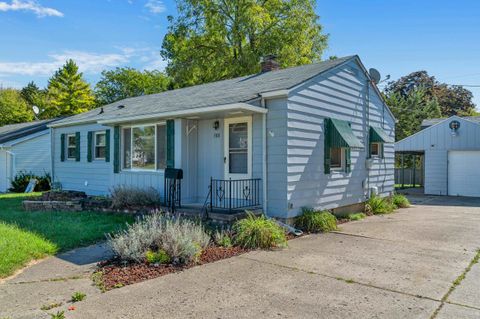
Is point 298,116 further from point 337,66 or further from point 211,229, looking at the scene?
point 211,229

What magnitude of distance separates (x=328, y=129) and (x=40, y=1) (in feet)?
32.6

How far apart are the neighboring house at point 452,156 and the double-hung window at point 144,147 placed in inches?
564

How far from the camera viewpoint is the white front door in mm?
8836

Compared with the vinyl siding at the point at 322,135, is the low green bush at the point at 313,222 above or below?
below

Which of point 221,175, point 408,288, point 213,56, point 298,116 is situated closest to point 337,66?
point 298,116

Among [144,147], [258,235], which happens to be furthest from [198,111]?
[258,235]

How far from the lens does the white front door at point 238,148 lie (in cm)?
884

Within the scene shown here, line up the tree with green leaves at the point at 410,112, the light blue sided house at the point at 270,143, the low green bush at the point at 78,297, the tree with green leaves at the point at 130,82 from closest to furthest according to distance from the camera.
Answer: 1. the low green bush at the point at 78,297
2. the light blue sided house at the point at 270,143
3. the tree with green leaves at the point at 410,112
4. the tree with green leaves at the point at 130,82

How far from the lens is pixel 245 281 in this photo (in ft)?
16.2

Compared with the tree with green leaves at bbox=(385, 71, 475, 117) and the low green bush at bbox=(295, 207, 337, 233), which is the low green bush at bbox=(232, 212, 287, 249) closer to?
the low green bush at bbox=(295, 207, 337, 233)

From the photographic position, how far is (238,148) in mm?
9203

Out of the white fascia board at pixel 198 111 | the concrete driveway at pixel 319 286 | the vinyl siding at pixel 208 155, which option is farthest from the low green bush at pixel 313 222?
the white fascia board at pixel 198 111

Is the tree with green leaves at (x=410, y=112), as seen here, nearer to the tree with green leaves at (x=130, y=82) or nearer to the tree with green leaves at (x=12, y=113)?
the tree with green leaves at (x=130, y=82)

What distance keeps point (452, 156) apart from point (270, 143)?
13506 millimetres
